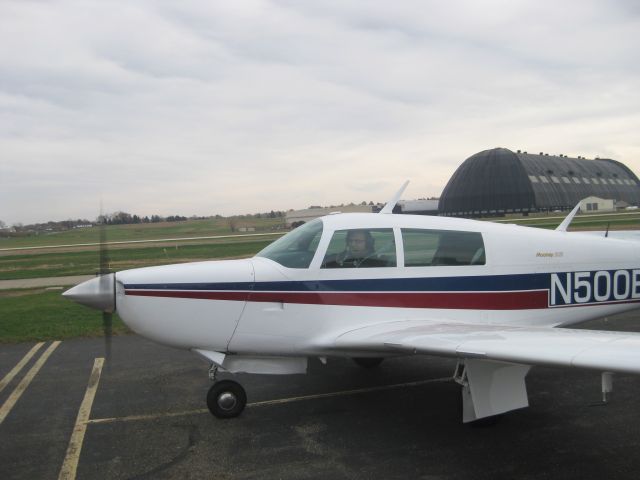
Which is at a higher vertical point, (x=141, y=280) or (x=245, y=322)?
(x=141, y=280)

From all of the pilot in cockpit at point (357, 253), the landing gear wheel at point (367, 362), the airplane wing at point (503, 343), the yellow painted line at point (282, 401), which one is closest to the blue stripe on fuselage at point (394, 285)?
the pilot in cockpit at point (357, 253)

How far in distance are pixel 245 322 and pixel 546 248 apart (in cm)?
390

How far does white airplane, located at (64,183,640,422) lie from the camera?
535 centimetres

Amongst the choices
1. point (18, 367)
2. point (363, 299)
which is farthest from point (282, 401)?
point (18, 367)

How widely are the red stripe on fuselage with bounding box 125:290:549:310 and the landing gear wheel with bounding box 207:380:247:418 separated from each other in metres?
1.04

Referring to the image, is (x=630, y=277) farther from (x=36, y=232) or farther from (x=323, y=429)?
(x=36, y=232)

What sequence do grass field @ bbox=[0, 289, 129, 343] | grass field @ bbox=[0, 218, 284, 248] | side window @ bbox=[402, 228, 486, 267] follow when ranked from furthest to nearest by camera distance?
grass field @ bbox=[0, 218, 284, 248]
grass field @ bbox=[0, 289, 129, 343]
side window @ bbox=[402, 228, 486, 267]

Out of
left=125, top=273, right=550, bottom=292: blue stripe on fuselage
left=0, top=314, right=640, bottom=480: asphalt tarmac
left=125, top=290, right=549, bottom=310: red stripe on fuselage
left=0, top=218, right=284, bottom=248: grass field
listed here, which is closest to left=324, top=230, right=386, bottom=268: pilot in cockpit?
left=125, top=273, right=550, bottom=292: blue stripe on fuselage

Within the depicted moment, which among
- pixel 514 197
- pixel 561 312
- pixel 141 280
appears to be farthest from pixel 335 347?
pixel 514 197

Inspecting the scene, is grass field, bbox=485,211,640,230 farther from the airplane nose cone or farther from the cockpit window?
the airplane nose cone

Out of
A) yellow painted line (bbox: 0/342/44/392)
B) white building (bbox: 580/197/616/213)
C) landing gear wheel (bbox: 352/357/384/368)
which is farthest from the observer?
white building (bbox: 580/197/616/213)

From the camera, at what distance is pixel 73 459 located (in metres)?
5.01

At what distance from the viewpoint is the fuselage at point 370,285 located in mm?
5695

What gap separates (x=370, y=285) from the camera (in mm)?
6031
